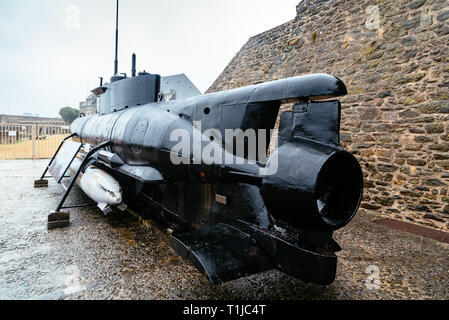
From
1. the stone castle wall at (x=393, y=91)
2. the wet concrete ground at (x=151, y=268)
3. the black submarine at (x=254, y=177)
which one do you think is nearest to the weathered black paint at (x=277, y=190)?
the black submarine at (x=254, y=177)

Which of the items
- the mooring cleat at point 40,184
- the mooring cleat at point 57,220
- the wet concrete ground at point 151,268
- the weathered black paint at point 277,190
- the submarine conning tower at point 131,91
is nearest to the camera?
the weathered black paint at point 277,190

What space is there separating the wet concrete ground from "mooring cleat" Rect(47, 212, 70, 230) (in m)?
0.11

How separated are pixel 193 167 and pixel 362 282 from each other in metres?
2.02

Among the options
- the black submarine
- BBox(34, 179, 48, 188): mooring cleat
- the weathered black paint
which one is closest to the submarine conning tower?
the black submarine

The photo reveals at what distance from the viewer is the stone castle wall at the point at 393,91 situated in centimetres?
469

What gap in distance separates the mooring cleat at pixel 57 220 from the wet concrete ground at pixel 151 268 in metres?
0.11

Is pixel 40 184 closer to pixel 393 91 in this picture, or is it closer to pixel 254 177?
pixel 254 177

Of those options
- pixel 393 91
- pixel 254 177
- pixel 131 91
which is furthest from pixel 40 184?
pixel 393 91

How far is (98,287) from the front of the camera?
241 centimetres

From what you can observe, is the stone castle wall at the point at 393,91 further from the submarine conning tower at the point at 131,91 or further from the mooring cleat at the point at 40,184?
the mooring cleat at the point at 40,184

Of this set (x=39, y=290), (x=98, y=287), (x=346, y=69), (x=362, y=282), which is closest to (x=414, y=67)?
(x=346, y=69)

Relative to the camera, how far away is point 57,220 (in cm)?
407

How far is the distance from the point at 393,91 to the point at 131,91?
16.7 feet

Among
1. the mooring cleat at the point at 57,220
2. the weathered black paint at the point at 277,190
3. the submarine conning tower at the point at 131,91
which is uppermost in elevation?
the submarine conning tower at the point at 131,91
